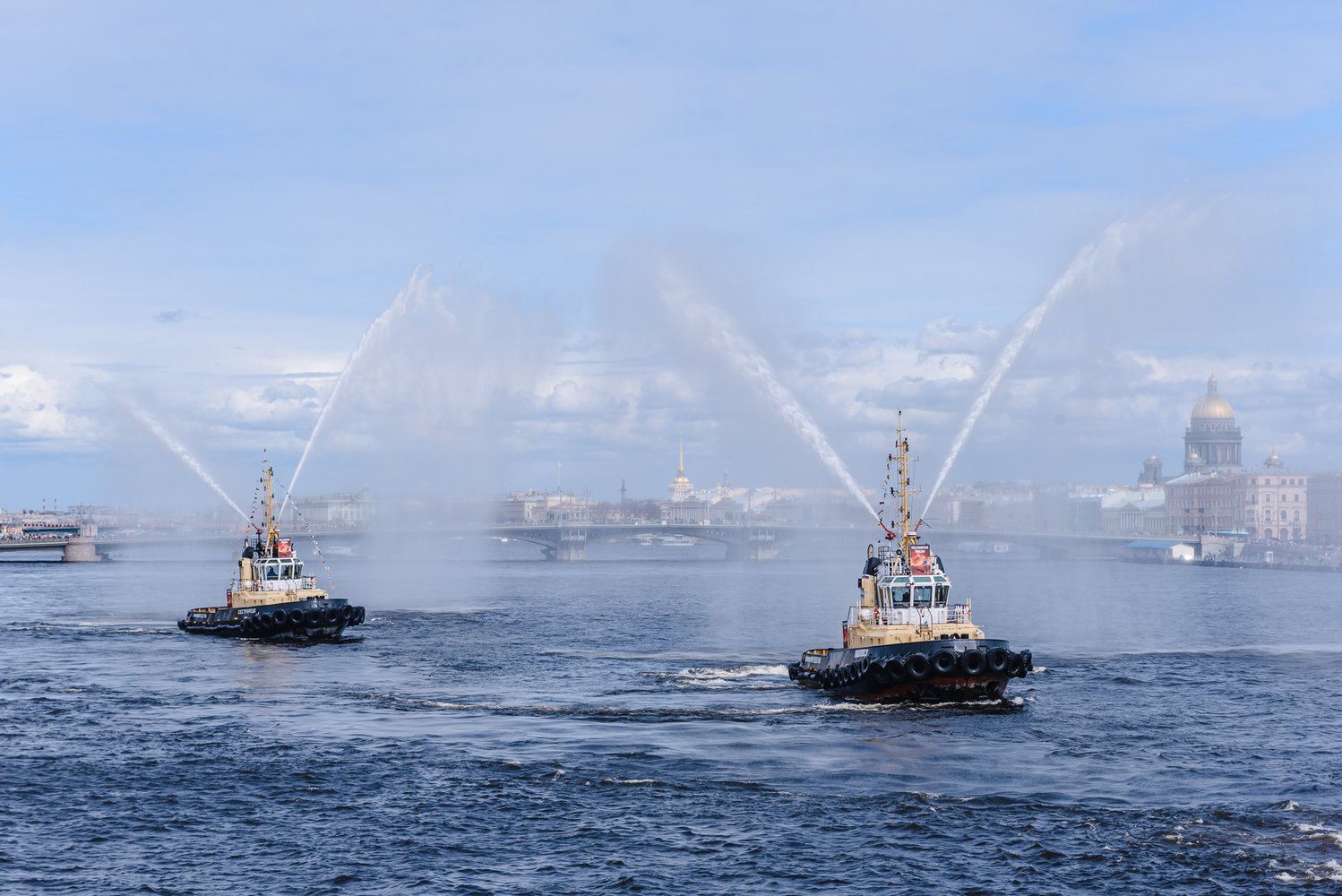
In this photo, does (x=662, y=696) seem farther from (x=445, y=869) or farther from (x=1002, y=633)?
(x=1002, y=633)

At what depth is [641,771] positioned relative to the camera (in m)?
36.4

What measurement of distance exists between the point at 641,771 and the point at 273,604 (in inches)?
1687

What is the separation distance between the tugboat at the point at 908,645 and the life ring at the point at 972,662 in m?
0.03

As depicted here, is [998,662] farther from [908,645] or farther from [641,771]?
[641,771]

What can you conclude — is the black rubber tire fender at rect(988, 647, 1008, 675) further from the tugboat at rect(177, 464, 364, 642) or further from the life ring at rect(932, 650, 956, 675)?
the tugboat at rect(177, 464, 364, 642)

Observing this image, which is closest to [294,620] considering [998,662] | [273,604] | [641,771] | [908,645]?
[273,604]

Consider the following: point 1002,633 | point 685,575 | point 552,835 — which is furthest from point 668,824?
point 685,575

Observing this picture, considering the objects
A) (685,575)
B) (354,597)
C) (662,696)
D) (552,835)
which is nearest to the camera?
(552,835)

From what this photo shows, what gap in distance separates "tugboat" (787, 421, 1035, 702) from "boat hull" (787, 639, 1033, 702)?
29 mm

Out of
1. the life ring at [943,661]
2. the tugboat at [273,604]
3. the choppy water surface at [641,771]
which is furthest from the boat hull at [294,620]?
the life ring at [943,661]

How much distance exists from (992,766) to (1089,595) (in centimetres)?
8643

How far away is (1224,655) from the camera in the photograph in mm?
67625

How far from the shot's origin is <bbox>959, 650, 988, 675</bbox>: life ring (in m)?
46.9

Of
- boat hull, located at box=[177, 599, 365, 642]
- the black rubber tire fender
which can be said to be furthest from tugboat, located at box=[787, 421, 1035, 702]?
boat hull, located at box=[177, 599, 365, 642]
